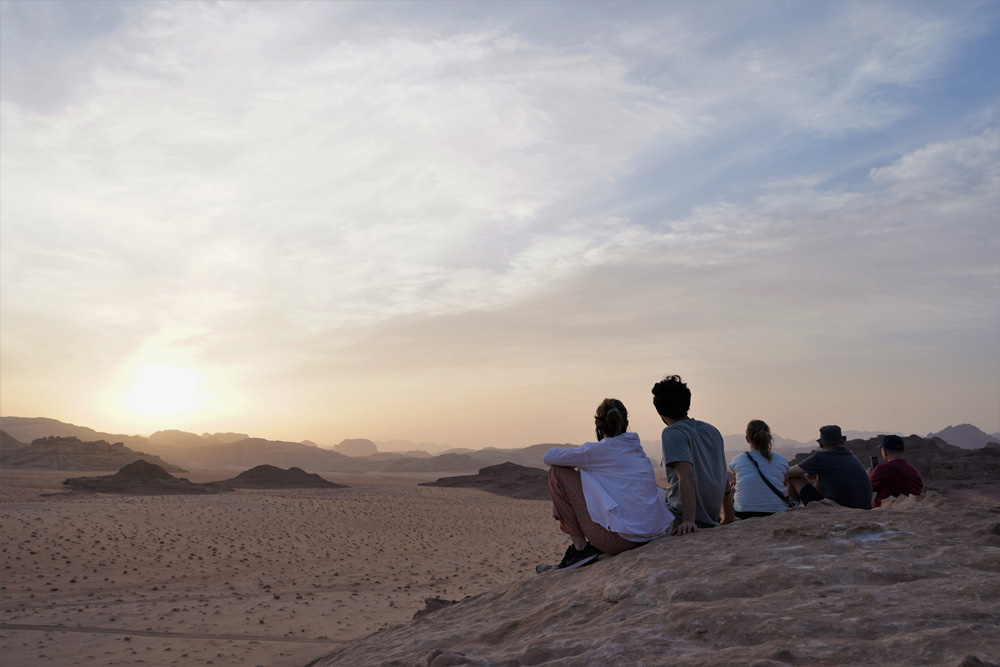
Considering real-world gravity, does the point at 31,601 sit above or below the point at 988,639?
below

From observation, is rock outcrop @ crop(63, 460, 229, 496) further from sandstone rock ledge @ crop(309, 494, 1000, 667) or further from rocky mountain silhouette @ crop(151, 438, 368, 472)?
rocky mountain silhouette @ crop(151, 438, 368, 472)

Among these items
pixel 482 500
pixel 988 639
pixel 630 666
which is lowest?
pixel 482 500

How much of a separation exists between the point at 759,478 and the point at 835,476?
25.0 inches

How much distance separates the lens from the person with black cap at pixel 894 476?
6.61 m

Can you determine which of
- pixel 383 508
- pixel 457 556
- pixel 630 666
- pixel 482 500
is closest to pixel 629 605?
pixel 630 666

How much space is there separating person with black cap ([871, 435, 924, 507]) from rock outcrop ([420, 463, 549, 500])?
107 feet

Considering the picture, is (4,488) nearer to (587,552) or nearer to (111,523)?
(111,523)

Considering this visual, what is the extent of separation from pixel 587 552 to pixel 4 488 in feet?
104

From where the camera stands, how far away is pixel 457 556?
600 inches

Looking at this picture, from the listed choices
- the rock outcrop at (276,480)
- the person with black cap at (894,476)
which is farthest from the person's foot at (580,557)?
the rock outcrop at (276,480)

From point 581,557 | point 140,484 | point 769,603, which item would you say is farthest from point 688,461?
point 140,484

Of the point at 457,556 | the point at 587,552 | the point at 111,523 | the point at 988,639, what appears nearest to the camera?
the point at 988,639

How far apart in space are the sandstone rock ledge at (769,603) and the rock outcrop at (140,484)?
105 feet

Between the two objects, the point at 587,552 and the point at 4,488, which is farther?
the point at 4,488
